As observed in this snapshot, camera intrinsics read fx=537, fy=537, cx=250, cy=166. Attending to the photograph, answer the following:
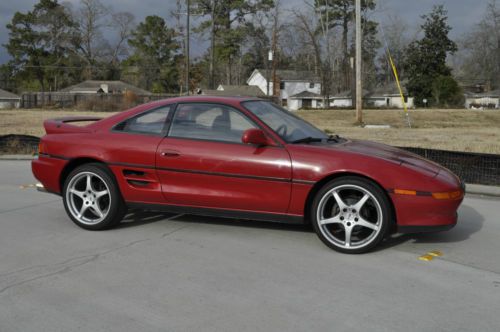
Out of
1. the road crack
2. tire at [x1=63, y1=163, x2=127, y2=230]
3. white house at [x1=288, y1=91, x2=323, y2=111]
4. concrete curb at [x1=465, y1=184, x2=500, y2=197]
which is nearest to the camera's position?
the road crack

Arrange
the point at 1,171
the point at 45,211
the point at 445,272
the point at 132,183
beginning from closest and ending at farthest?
the point at 445,272, the point at 132,183, the point at 45,211, the point at 1,171

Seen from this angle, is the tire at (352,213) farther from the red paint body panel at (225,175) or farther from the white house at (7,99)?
the white house at (7,99)

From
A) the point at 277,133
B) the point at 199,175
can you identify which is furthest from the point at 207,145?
the point at 277,133

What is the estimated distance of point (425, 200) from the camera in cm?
475

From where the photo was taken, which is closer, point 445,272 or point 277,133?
point 445,272

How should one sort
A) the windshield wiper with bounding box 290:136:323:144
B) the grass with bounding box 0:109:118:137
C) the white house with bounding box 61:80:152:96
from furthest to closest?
1. the white house with bounding box 61:80:152:96
2. the grass with bounding box 0:109:118:137
3. the windshield wiper with bounding box 290:136:323:144

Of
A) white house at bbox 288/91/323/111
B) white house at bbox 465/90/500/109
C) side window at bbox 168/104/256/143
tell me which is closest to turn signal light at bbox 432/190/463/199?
side window at bbox 168/104/256/143

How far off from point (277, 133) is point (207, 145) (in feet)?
2.33

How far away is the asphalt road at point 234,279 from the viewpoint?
3.55 m

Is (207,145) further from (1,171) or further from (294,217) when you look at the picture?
(1,171)

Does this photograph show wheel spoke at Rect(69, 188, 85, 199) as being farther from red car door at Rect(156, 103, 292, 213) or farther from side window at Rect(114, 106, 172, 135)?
red car door at Rect(156, 103, 292, 213)

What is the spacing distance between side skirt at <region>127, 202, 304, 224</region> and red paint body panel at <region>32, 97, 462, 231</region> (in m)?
0.04

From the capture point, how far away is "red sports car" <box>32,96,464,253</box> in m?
4.85

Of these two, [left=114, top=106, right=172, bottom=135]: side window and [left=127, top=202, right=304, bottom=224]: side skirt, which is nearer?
[left=127, top=202, right=304, bottom=224]: side skirt
